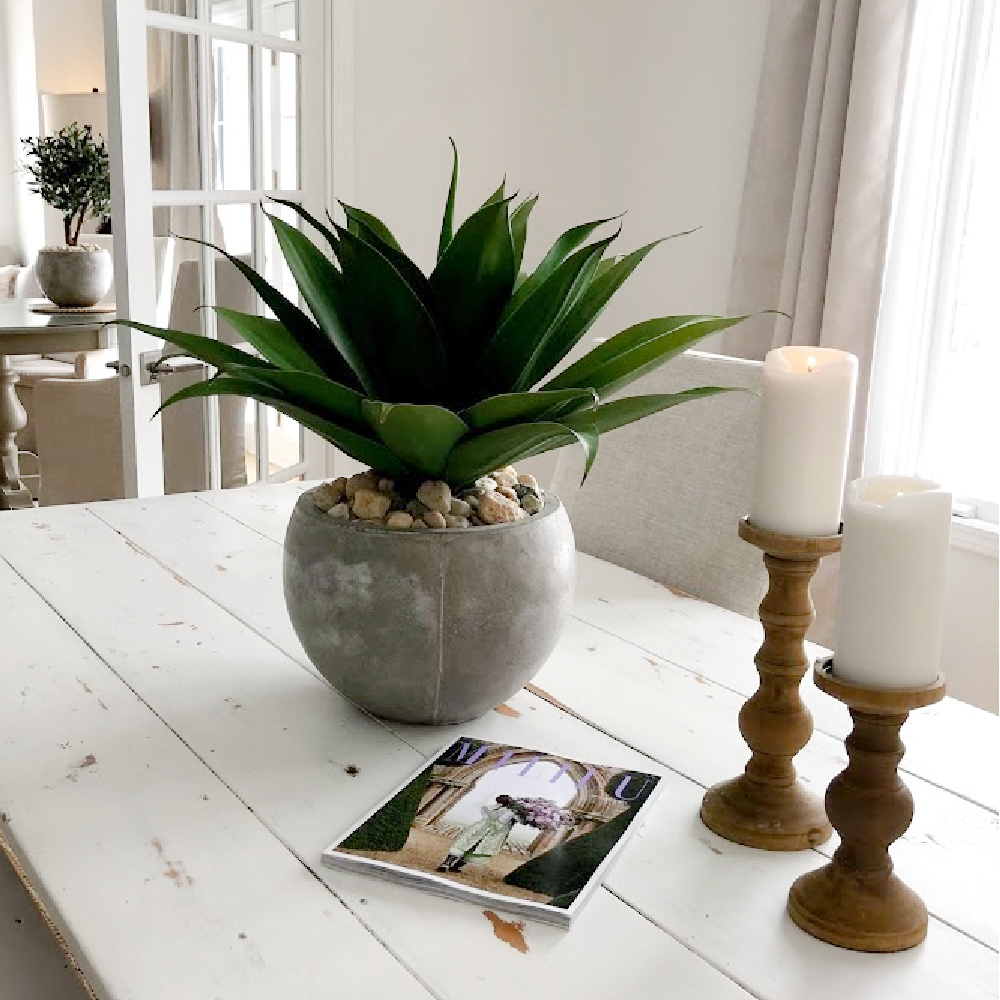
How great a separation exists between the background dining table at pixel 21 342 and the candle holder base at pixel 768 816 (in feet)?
9.24

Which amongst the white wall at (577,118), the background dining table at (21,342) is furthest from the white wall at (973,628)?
the background dining table at (21,342)

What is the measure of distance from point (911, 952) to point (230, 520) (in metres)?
1.18

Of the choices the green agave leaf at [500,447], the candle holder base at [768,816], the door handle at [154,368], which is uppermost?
the green agave leaf at [500,447]

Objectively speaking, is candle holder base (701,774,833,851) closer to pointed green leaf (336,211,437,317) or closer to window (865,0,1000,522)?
pointed green leaf (336,211,437,317)

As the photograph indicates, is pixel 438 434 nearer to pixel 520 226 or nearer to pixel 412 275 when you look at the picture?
pixel 412 275

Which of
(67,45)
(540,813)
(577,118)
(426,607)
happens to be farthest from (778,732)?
(67,45)

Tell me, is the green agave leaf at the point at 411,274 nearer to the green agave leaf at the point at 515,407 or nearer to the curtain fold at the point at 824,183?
the green agave leaf at the point at 515,407

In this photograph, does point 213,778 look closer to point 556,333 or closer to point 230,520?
point 556,333

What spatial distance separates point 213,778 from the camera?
0.93m

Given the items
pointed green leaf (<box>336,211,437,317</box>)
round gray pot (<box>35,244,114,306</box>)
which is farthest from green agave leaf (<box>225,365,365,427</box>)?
round gray pot (<box>35,244,114,306</box>)

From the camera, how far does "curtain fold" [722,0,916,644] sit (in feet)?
7.39

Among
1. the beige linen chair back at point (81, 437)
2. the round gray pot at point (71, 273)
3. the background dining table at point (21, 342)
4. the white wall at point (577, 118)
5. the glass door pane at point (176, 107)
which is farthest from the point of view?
the round gray pot at point (71, 273)

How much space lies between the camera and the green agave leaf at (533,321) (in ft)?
3.03

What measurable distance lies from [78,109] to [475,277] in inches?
238
